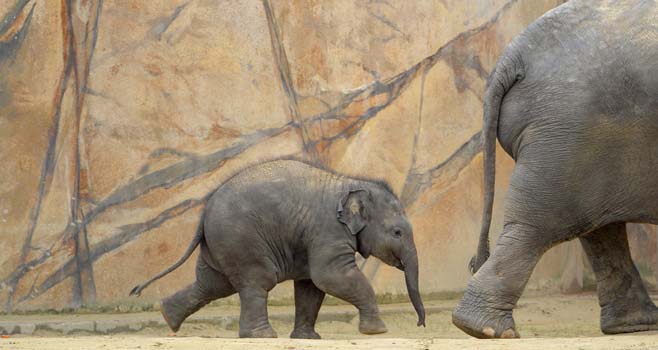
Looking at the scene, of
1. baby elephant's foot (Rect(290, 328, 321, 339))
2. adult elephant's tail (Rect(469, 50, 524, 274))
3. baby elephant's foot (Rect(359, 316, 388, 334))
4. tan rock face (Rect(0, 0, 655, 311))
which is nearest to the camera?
adult elephant's tail (Rect(469, 50, 524, 274))

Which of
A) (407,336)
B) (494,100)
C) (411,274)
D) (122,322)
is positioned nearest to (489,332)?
(494,100)

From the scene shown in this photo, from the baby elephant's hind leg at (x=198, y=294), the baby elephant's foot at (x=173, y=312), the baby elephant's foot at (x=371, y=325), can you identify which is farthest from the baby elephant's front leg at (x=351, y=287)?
the baby elephant's foot at (x=173, y=312)

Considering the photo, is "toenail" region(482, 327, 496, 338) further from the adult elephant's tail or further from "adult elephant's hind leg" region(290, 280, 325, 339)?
"adult elephant's hind leg" region(290, 280, 325, 339)

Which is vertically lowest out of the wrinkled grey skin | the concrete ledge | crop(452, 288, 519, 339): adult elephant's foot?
the concrete ledge

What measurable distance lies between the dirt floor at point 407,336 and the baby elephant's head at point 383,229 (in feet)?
1.42

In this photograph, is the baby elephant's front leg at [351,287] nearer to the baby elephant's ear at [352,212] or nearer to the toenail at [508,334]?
the baby elephant's ear at [352,212]

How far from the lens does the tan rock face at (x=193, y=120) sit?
8.91 m

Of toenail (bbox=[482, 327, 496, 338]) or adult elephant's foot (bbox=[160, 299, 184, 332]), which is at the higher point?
toenail (bbox=[482, 327, 496, 338])

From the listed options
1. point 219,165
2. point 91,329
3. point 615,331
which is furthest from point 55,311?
point 615,331

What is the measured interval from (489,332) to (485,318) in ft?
0.21

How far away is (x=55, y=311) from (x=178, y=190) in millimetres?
1114

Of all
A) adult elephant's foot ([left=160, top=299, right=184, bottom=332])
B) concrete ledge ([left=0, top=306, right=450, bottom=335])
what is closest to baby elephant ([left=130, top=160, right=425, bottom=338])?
adult elephant's foot ([left=160, top=299, right=184, bottom=332])

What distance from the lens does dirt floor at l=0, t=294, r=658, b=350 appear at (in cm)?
498

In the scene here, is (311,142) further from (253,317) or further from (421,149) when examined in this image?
(253,317)
